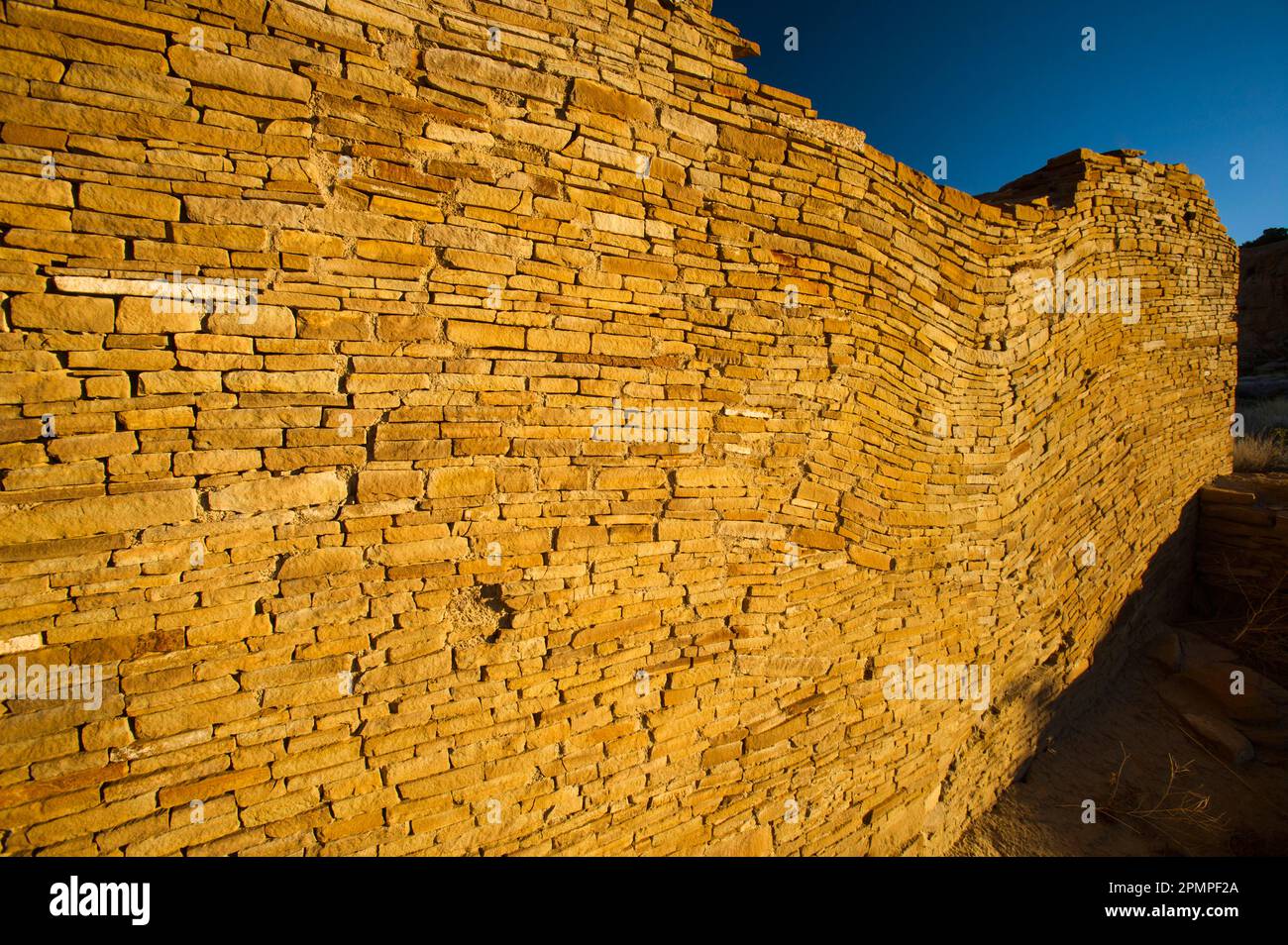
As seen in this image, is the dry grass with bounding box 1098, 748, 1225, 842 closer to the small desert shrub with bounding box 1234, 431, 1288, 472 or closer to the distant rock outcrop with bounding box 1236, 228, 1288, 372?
the small desert shrub with bounding box 1234, 431, 1288, 472

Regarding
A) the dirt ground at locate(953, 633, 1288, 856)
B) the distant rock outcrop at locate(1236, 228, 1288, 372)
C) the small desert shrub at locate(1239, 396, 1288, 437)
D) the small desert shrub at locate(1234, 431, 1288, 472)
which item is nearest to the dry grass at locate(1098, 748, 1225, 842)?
the dirt ground at locate(953, 633, 1288, 856)

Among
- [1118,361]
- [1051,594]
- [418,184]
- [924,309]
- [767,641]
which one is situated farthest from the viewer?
[1118,361]

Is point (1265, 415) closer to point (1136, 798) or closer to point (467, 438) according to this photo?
point (1136, 798)

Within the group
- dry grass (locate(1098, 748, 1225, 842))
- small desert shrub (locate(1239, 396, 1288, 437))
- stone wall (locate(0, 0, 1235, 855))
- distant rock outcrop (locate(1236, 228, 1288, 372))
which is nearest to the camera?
stone wall (locate(0, 0, 1235, 855))

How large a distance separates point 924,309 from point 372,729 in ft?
14.5

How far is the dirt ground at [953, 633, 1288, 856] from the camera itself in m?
4.53

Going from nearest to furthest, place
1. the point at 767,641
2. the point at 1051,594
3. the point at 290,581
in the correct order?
the point at 290,581 → the point at 767,641 → the point at 1051,594

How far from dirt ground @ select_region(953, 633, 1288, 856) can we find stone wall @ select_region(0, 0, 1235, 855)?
1029 millimetres

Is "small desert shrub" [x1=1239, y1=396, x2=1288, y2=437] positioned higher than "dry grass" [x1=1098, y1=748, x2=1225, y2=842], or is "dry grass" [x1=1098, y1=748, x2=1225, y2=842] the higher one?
"small desert shrub" [x1=1239, y1=396, x2=1288, y2=437]

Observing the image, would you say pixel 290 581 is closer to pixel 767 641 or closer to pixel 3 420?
pixel 3 420

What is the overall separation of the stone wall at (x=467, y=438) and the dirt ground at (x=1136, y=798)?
1029 mm

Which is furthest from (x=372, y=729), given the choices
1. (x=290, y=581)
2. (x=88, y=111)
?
(x=88, y=111)

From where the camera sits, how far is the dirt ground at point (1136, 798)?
4.53 m

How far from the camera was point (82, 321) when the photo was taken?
2006 millimetres
